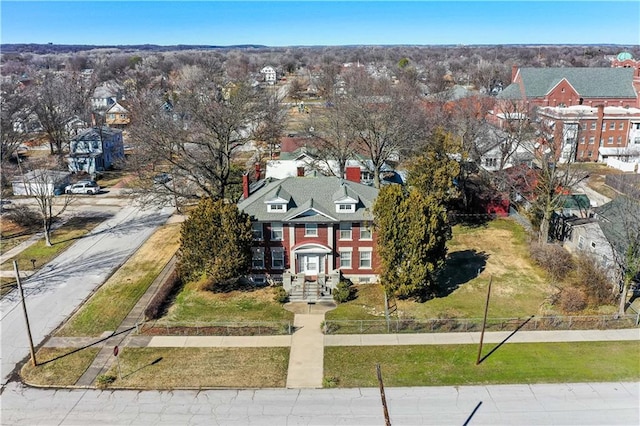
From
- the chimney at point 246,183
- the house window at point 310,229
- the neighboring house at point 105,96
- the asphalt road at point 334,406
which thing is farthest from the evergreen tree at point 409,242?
the neighboring house at point 105,96

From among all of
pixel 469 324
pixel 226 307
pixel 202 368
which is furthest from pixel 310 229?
pixel 202 368

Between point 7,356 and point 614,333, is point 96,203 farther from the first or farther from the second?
point 614,333

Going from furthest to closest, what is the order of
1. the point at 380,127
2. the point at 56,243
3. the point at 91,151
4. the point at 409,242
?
the point at 91,151
the point at 380,127
the point at 56,243
the point at 409,242

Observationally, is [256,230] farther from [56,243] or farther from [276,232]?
[56,243]

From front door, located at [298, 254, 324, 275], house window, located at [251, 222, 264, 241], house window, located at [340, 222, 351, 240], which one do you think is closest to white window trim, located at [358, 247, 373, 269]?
house window, located at [340, 222, 351, 240]

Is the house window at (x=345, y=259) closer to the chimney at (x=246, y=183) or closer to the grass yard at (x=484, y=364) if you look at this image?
the grass yard at (x=484, y=364)

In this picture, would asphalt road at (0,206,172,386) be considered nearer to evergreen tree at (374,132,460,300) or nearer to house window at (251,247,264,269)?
house window at (251,247,264,269)

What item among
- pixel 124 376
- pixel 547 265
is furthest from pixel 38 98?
pixel 547 265
